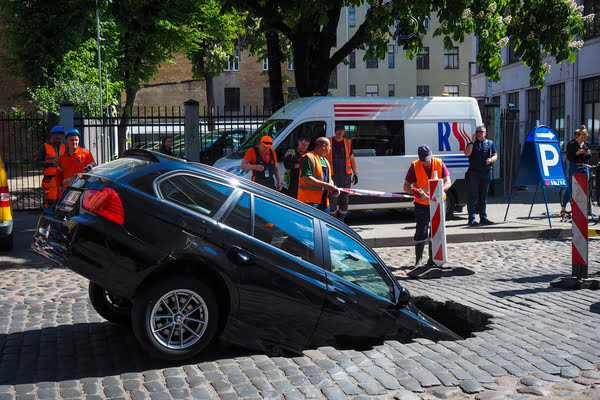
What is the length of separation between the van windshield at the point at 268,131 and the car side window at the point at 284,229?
308 inches

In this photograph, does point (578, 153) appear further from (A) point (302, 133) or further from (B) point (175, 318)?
(B) point (175, 318)

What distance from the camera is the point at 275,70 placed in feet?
58.7

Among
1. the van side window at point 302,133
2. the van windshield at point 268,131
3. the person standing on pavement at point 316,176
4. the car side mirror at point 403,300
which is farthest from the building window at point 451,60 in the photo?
the car side mirror at point 403,300

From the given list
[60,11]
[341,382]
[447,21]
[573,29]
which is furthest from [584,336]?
[60,11]

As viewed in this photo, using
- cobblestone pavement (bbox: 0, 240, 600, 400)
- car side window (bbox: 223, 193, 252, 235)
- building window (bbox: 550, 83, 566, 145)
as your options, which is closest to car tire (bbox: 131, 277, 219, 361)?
cobblestone pavement (bbox: 0, 240, 600, 400)

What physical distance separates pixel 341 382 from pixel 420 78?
5740cm

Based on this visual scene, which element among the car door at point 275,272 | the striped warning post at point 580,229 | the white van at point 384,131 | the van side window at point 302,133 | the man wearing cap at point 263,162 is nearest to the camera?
the car door at point 275,272

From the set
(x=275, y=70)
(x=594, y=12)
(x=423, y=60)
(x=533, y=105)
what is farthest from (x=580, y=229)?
(x=423, y=60)

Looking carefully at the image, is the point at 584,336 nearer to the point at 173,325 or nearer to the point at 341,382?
the point at 341,382

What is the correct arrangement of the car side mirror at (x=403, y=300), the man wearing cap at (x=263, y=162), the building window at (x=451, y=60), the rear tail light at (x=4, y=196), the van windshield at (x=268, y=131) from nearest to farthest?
1. the car side mirror at (x=403, y=300)
2. the rear tail light at (x=4, y=196)
3. the man wearing cap at (x=263, y=162)
4. the van windshield at (x=268, y=131)
5. the building window at (x=451, y=60)

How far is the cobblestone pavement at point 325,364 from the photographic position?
441 centimetres

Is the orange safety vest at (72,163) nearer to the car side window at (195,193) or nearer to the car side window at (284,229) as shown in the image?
the car side window at (195,193)

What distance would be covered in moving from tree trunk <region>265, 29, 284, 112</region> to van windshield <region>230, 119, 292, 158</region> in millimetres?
3381

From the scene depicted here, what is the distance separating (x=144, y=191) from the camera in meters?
5.08
